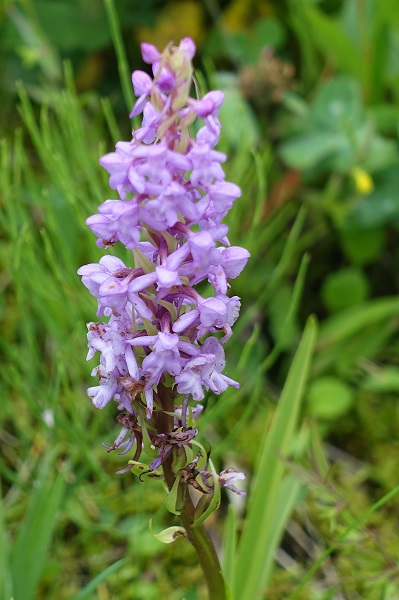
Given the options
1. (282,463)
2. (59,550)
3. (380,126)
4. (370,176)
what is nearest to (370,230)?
(370,176)

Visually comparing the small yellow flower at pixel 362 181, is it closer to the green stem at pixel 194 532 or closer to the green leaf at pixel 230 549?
the green leaf at pixel 230 549

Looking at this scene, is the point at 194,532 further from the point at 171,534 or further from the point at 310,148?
the point at 310,148

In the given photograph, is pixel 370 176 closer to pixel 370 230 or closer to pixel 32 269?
pixel 370 230

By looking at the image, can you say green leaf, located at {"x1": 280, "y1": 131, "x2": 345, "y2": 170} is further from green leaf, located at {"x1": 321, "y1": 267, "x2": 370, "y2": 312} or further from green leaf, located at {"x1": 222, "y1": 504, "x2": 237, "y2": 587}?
green leaf, located at {"x1": 222, "y1": 504, "x2": 237, "y2": 587}

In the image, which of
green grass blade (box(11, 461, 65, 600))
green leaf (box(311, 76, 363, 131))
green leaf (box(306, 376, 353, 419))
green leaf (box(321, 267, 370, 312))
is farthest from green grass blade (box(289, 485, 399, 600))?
green leaf (box(311, 76, 363, 131))

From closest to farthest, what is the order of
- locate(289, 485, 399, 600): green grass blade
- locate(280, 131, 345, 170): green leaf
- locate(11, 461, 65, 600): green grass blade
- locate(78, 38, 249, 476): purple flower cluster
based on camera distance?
locate(78, 38, 249, 476): purple flower cluster, locate(289, 485, 399, 600): green grass blade, locate(11, 461, 65, 600): green grass blade, locate(280, 131, 345, 170): green leaf

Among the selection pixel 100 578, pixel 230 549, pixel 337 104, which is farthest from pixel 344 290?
pixel 100 578

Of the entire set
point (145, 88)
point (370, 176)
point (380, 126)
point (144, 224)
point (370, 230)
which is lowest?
point (370, 230)
